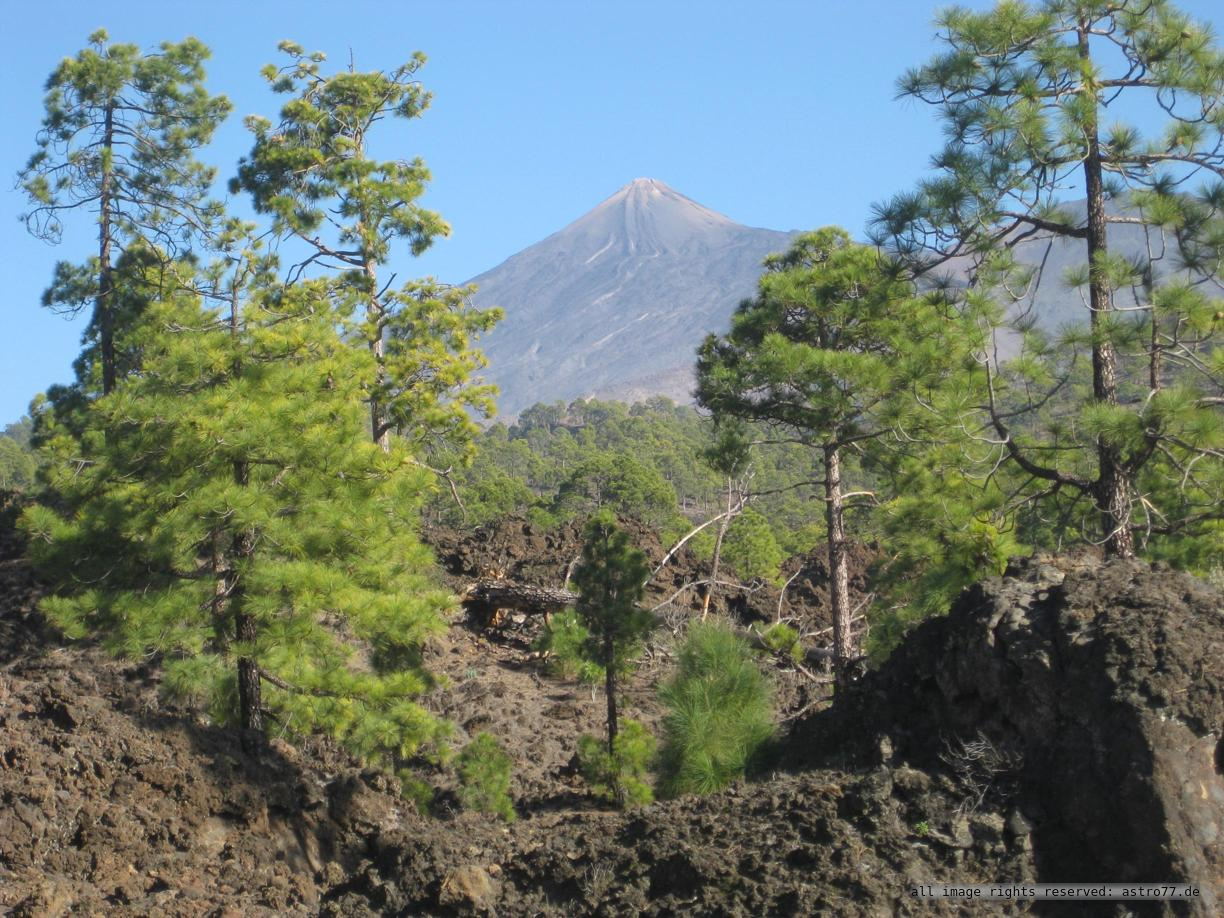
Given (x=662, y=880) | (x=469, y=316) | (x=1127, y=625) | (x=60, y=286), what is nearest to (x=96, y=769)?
(x=662, y=880)

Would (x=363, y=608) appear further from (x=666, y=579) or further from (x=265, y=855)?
(x=666, y=579)

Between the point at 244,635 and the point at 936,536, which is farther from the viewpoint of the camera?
the point at 936,536

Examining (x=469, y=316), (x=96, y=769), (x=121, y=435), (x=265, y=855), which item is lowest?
(x=265, y=855)

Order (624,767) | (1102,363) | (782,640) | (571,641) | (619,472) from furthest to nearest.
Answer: (619,472) → (782,640) → (571,641) → (624,767) → (1102,363)

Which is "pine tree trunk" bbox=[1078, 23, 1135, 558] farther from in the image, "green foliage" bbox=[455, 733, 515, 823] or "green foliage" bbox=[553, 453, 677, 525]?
"green foliage" bbox=[553, 453, 677, 525]

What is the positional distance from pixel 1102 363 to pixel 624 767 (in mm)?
5475

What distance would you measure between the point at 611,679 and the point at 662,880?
7187mm

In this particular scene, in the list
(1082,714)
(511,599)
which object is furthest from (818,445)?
(1082,714)

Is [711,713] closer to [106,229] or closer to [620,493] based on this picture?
[106,229]

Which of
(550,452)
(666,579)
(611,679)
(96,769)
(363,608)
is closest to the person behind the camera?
(96,769)

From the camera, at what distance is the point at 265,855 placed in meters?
9.16

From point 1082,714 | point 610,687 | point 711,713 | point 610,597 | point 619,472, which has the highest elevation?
point 619,472

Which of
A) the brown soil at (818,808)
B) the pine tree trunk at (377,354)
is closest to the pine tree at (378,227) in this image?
the pine tree trunk at (377,354)

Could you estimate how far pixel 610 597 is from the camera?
44.0ft
